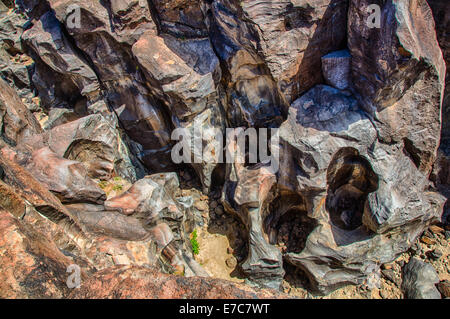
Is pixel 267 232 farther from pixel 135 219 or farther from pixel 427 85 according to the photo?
pixel 427 85

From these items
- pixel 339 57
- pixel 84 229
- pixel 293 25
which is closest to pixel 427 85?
pixel 339 57

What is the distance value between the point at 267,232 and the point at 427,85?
17.9 feet

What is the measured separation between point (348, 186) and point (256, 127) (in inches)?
129

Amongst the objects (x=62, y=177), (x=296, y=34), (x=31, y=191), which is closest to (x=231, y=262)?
(x=62, y=177)

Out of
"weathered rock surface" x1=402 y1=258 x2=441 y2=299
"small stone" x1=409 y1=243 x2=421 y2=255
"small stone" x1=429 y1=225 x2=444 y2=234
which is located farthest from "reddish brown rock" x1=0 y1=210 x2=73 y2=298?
"small stone" x1=429 y1=225 x2=444 y2=234

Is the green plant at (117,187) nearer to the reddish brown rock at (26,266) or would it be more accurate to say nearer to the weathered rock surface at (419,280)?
the reddish brown rock at (26,266)

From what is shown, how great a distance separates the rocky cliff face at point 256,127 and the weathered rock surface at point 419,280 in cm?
49

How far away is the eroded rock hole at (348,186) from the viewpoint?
22.8ft

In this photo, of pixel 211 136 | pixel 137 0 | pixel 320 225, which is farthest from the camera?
pixel 211 136

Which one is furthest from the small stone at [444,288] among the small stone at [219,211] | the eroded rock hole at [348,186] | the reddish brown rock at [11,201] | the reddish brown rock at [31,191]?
the reddish brown rock at [11,201]

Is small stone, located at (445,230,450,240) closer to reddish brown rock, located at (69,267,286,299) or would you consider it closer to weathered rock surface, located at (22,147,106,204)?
reddish brown rock, located at (69,267,286,299)

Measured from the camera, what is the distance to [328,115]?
6.88 metres

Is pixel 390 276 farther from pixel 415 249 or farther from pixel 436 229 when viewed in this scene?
pixel 436 229

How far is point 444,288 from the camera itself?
22.2ft
